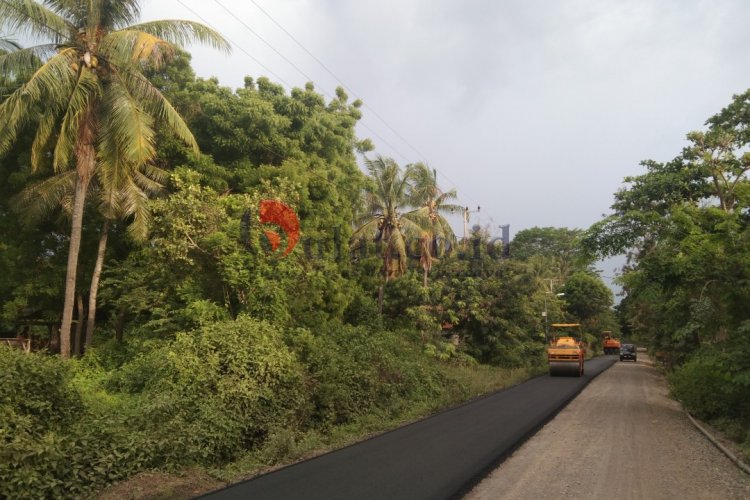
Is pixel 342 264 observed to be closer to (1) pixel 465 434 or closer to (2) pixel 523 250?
(1) pixel 465 434

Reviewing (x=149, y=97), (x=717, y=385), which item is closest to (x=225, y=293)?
(x=149, y=97)

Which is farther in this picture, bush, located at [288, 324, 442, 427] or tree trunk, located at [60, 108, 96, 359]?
tree trunk, located at [60, 108, 96, 359]

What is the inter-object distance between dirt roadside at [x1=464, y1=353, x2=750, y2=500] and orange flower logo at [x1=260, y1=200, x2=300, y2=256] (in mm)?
8433

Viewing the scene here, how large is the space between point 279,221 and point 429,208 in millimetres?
13653

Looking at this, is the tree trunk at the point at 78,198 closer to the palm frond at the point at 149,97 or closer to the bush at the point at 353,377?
the palm frond at the point at 149,97

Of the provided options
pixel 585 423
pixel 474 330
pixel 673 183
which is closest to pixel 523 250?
pixel 474 330

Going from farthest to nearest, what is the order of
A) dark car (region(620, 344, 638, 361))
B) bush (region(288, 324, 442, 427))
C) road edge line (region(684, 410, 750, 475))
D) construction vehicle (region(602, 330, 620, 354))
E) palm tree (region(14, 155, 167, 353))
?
construction vehicle (region(602, 330, 620, 354)) → dark car (region(620, 344, 638, 361)) → palm tree (region(14, 155, 167, 353)) → bush (region(288, 324, 442, 427)) → road edge line (region(684, 410, 750, 475))

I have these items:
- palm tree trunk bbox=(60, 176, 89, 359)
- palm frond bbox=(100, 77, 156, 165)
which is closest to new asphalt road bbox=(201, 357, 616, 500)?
palm frond bbox=(100, 77, 156, 165)

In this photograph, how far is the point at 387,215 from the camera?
2573 centimetres

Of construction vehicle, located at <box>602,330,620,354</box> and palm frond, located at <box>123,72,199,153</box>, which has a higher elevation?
palm frond, located at <box>123,72,199,153</box>

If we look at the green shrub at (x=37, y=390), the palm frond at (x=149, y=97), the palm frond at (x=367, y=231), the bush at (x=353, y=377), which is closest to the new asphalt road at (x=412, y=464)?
the bush at (x=353, y=377)

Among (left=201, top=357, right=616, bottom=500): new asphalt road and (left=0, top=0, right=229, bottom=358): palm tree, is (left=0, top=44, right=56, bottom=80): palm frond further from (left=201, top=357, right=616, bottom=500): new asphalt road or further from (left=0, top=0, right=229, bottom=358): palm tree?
(left=201, top=357, right=616, bottom=500): new asphalt road

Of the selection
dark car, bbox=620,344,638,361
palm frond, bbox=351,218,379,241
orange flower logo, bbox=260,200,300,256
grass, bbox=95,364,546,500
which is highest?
palm frond, bbox=351,218,379,241

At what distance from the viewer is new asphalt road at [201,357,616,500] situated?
21.1 feet
